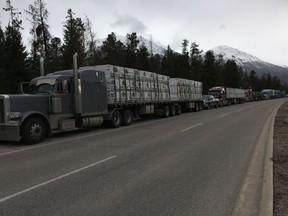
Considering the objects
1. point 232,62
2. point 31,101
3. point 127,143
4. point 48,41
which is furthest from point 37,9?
A: point 232,62

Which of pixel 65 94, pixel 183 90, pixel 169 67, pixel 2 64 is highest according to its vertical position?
pixel 169 67

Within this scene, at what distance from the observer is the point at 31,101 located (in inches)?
644

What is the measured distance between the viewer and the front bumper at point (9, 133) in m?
15.3

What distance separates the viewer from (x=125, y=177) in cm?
878

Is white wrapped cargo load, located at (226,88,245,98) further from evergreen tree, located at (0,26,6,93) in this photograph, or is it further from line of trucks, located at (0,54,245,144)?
line of trucks, located at (0,54,245,144)

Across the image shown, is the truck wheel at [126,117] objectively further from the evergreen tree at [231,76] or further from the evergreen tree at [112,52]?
the evergreen tree at [231,76]

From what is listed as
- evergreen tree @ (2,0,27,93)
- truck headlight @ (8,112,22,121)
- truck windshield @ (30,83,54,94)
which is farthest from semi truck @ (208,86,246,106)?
truck headlight @ (8,112,22,121)

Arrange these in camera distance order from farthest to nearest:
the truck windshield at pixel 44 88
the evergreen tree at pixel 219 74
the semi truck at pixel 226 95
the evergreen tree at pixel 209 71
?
the evergreen tree at pixel 219 74 → the evergreen tree at pixel 209 71 → the semi truck at pixel 226 95 → the truck windshield at pixel 44 88

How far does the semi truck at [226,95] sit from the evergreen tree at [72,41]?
21.2 metres

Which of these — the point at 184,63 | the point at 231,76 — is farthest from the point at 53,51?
the point at 231,76

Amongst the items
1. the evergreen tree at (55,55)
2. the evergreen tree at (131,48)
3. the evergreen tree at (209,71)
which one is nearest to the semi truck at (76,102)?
the evergreen tree at (55,55)

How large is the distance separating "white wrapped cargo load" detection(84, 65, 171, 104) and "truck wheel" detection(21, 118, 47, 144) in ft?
21.1

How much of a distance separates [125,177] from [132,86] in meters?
17.1

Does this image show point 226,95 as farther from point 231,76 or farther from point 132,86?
point 231,76
